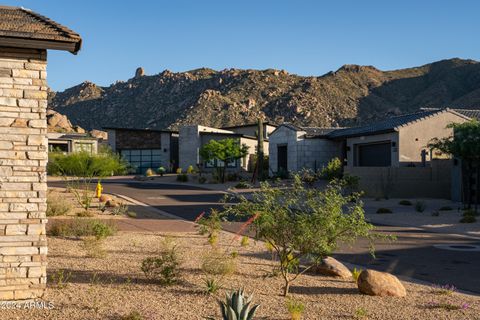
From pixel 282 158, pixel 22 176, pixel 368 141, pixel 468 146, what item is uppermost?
pixel 368 141

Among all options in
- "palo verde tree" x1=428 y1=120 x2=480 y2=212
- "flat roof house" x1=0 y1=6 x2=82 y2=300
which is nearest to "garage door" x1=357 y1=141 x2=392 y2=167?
"palo verde tree" x1=428 y1=120 x2=480 y2=212

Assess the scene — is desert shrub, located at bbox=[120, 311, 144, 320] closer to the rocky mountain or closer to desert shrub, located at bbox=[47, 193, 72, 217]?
desert shrub, located at bbox=[47, 193, 72, 217]

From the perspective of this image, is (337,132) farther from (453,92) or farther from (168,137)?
(453,92)

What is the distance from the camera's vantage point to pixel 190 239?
1612 cm

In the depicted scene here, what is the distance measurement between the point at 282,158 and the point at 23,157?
41.4 meters

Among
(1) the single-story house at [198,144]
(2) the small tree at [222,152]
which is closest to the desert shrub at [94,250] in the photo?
(2) the small tree at [222,152]

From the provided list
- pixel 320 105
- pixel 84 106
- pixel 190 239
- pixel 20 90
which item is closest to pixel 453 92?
pixel 320 105

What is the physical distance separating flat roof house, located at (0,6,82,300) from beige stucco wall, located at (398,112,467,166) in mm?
29845

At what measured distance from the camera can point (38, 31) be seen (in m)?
8.41

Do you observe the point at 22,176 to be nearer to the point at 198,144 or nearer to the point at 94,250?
the point at 94,250

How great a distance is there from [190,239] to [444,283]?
747cm

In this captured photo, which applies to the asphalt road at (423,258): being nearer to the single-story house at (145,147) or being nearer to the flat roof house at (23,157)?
the flat roof house at (23,157)

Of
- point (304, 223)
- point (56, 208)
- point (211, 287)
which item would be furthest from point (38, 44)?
point (56, 208)

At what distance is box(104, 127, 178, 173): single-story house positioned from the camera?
6103 cm
